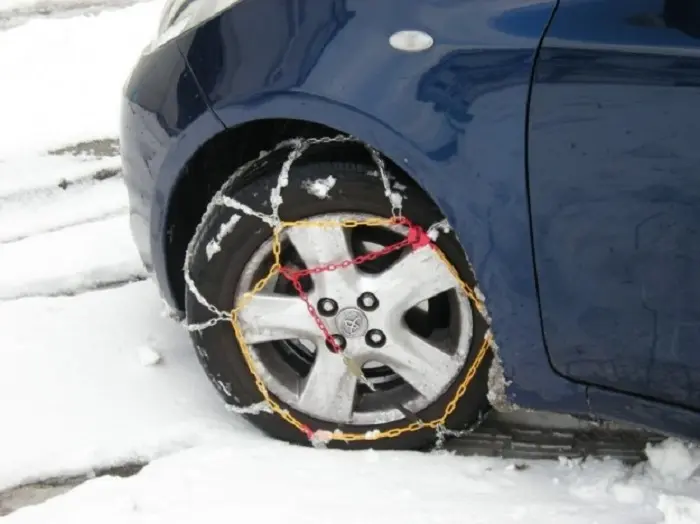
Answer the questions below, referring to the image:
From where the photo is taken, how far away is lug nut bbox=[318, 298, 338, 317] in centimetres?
209

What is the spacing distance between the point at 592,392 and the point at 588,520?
0.32 m

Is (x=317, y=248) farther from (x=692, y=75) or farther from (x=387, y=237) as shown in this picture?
(x=692, y=75)

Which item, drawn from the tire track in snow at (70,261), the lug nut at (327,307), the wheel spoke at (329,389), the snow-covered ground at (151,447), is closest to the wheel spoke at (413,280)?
the lug nut at (327,307)

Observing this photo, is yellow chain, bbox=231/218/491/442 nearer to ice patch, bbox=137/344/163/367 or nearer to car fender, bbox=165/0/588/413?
car fender, bbox=165/0/588/413

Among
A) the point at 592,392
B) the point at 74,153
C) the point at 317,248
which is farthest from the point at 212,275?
the point at 74,153

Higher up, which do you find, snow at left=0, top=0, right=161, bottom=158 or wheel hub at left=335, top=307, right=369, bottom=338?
snow at left=0, top=0, right=161, bottom=158

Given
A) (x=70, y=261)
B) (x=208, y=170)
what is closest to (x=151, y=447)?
(x=208, y=170)

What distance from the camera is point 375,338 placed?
2100 millimetres

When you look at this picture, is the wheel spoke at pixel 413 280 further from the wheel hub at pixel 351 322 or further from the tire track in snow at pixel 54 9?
the tire track in snow at pixel 54 9

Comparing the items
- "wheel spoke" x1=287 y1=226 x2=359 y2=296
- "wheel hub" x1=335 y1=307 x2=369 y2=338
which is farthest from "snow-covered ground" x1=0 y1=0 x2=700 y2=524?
"wheel spoke" x1=287 y1=226 x2=359 y2=296

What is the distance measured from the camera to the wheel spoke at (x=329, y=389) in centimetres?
216

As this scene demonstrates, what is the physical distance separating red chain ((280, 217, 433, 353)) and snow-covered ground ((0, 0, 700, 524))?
357mm

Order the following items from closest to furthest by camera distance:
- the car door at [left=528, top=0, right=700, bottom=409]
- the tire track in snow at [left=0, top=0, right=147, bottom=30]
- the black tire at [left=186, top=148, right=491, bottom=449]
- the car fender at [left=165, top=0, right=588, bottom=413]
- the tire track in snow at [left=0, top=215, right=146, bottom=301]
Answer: the car door at [left=528, top=0, right=700, bottom=409], the car fender at [left=165, top=0, right=588, bottom=413], the black tire at [left=186, top=148, right=491, bottom=449], the tire track in snow at [left=0, top=215, right=146, bottom=301], the tire track in snow at [left=0, top=0, right=147, bottom=30]

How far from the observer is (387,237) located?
213cm
